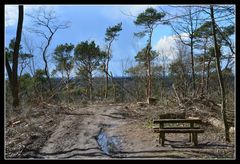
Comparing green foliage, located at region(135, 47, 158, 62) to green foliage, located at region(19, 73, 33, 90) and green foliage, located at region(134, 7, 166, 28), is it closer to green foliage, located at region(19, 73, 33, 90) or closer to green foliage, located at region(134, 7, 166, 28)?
green foliage, located at region(134, 7, 166, 28)

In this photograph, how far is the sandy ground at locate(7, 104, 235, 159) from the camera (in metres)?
7.53

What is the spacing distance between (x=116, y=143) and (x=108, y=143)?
0.19 meters

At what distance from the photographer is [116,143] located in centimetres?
909

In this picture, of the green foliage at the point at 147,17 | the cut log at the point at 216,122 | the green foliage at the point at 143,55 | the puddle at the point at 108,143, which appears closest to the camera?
the puddle at the point at 108,143

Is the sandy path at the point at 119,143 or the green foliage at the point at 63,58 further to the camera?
the green foliage at the point at 63,58

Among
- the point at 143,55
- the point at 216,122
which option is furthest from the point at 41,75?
the point at 216,122

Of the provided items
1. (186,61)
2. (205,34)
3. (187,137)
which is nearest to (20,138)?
(187,137)

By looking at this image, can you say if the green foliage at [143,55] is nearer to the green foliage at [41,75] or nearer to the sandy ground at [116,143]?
the green foliage at [41,75]

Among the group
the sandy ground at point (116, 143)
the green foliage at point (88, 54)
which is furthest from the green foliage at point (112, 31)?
the sandy ground at point (116, 143)

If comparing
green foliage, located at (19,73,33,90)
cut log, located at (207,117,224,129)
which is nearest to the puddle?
cut log, located at (207,117,224,129)

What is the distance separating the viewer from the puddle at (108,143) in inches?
322

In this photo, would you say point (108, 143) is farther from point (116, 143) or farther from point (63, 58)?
point (63, 58)
